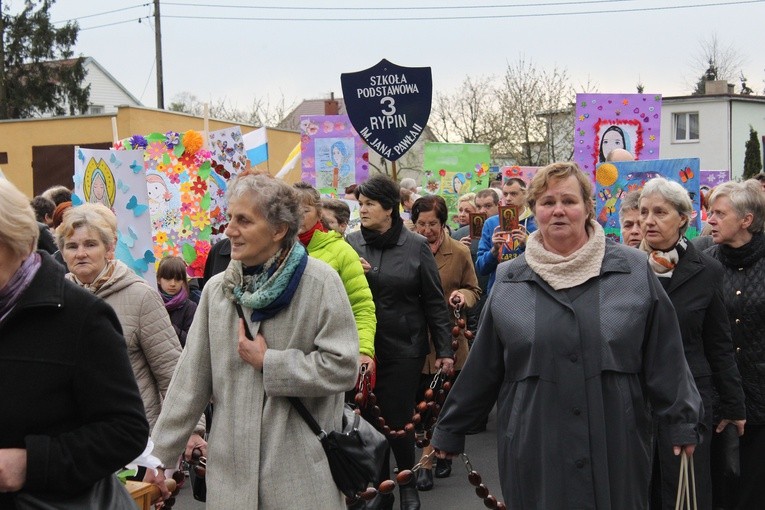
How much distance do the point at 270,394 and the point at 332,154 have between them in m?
9.50

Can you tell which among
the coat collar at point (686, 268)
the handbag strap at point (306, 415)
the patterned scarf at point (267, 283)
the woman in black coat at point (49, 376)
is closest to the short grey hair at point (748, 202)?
the coat collar at point (686, 268)

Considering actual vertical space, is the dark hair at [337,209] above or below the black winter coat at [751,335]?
above

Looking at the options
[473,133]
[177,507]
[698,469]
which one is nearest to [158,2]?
[473,133]

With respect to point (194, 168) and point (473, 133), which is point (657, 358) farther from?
point (473, 133)

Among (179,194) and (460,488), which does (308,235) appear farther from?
(179,194)

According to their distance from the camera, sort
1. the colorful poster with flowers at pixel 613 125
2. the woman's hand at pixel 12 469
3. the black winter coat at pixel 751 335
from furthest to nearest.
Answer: the colorful poster with flowers at pixel 613 125, the black winter coat at pixel 751 335, the woman's hand at pixel 12 469

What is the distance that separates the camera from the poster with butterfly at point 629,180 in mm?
10227

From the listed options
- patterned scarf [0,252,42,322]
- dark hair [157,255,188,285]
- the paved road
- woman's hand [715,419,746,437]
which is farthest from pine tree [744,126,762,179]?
patterned scarf [0,252,42,322]

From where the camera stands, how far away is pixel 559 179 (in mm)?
4242

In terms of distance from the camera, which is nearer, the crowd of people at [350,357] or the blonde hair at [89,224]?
the crowd of people at [350,357]

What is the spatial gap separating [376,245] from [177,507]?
2322mm

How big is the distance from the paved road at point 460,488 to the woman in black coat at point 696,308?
2329 millimetres

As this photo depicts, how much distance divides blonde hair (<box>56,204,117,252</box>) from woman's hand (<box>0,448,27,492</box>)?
260 cm

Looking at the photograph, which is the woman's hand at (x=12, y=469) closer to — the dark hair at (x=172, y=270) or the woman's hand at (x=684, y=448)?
the woman's hand at (x=684, y=448)
